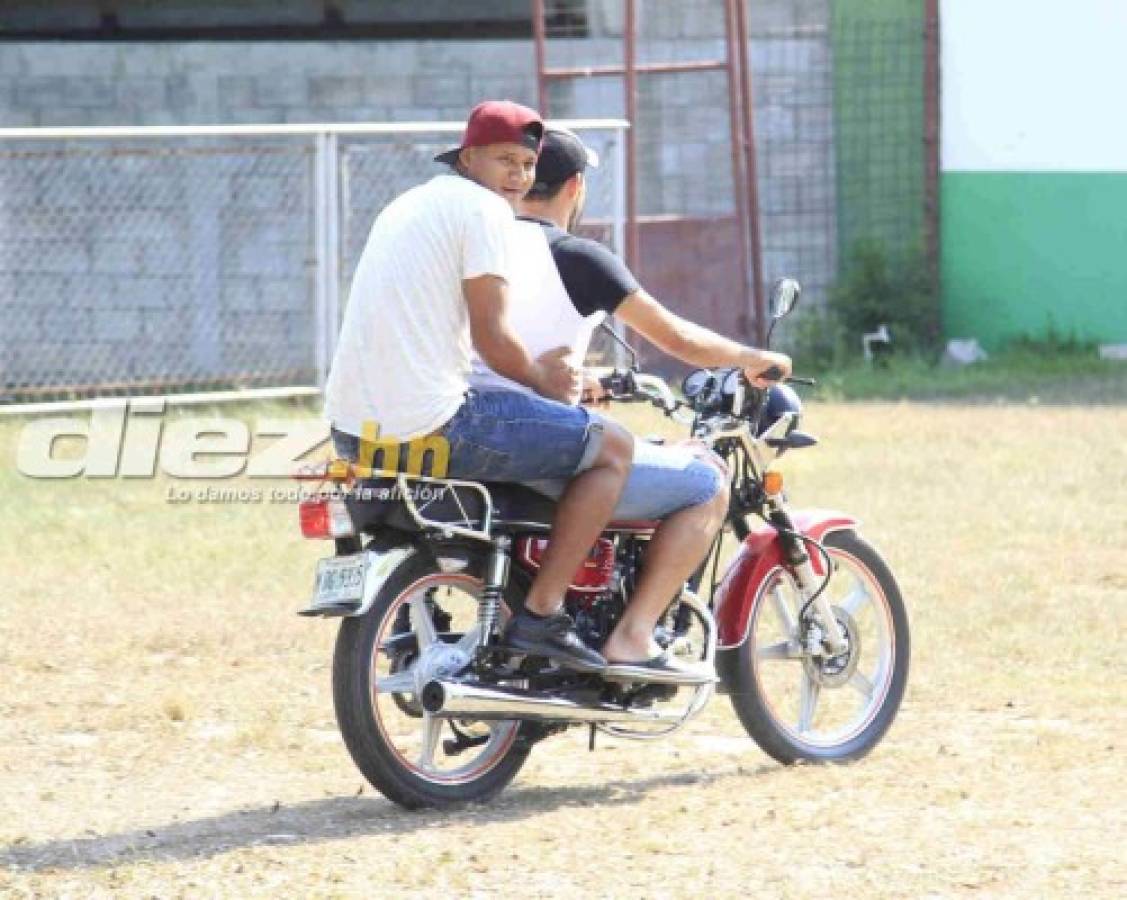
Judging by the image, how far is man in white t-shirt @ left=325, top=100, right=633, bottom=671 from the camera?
6305 mm

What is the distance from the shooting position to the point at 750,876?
19.2 ft

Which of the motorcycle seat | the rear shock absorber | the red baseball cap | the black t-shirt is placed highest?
the red baseball cap

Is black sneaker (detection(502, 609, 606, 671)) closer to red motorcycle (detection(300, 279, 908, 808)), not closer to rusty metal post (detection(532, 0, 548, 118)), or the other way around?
red motorcycle (detection(300, 279, 908, 808))

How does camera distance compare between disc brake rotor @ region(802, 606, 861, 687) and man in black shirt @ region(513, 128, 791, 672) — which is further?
disc brake rotor @ region(802, 606, 861, 687)

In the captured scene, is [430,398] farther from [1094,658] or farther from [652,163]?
[652,163]

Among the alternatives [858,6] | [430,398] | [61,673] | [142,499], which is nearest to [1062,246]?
[858,6]

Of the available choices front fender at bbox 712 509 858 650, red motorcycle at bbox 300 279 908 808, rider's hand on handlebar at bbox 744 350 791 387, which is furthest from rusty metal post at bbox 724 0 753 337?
rider's hand on handlebar at bbox 744 350 791 387

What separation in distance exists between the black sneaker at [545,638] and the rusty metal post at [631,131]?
32.4 ft

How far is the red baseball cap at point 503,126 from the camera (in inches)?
252

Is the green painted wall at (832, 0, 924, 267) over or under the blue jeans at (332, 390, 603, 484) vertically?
over

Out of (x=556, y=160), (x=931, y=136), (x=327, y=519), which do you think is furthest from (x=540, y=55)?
(x=327, y=519)

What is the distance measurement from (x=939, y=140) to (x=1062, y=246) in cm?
119

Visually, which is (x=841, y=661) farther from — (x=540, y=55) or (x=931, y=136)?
(x=931, y=136)

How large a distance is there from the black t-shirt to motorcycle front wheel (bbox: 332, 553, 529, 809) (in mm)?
734
